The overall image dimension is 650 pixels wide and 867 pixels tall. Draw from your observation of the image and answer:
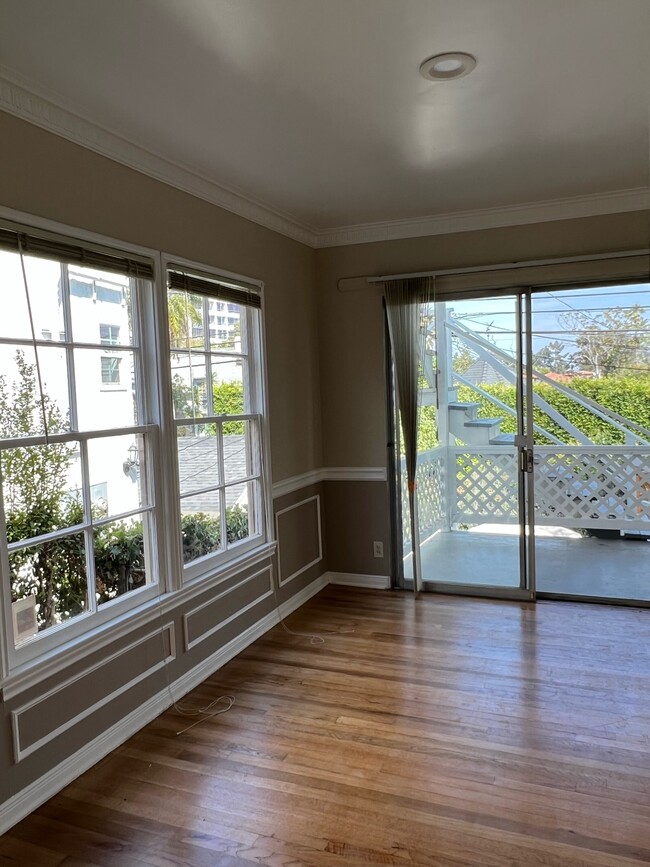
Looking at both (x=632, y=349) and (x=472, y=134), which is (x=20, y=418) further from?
(x=632, y=349)

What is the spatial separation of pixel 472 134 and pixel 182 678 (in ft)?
9.83

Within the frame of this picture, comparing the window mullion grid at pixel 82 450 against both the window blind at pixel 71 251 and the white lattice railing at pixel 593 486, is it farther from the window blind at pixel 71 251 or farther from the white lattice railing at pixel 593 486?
the white lattice railing at pixel 593 486

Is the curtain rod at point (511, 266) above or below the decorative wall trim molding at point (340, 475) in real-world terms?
above

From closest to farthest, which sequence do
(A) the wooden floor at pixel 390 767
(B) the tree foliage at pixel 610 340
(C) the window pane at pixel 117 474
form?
1. (A) the wooden floor at pixel 390 767
2. (C) the window pane at pixel 117 474
3. (B) the tree foliage at pixel 610 340

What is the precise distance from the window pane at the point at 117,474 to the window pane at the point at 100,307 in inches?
17.7

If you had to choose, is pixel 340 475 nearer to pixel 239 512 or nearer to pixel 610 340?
pixel 239 512

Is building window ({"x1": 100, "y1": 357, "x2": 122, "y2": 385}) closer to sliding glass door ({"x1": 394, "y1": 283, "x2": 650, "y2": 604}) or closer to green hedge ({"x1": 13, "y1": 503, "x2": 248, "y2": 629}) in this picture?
green hedge ({"x1": 13, "y1": 503, "x2": 248, "y2": 629})

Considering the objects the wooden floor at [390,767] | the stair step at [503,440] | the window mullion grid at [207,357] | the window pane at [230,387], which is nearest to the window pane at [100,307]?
the window mullion grid at [207,357]

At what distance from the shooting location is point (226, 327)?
3.53m

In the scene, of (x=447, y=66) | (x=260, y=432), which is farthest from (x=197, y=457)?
(x=447, y=66)

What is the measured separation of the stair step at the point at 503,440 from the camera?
4.23 m

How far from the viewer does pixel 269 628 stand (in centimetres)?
387

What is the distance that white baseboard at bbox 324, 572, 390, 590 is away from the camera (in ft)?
15.1

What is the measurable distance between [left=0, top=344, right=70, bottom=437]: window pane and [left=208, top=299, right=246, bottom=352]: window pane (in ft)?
3.56
